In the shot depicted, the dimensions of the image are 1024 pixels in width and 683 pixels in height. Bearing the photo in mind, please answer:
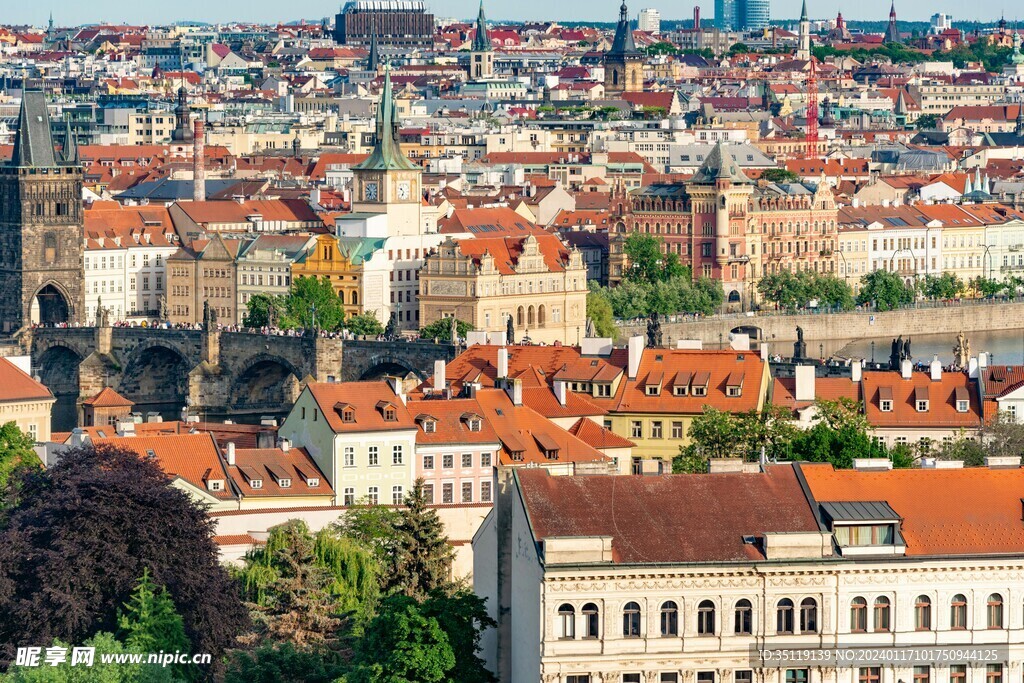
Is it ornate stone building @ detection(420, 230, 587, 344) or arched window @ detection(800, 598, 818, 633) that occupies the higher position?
ornate stone building @ detection(420, 230, 587, 344)

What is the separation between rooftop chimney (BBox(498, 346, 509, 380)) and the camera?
72500mm

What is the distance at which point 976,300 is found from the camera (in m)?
135

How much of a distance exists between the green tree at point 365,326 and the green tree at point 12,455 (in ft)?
151

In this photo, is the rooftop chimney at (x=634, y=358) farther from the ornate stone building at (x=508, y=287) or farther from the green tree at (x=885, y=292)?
the green tree at (x=885, y=292)

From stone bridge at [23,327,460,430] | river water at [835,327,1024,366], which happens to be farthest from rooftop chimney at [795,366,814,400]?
river water at [835,327,1024,366]

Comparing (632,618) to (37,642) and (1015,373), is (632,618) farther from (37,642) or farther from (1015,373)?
(1015,373)

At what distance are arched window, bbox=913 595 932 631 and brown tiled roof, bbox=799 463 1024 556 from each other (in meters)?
0.55

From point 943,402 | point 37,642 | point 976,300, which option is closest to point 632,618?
point 37,642

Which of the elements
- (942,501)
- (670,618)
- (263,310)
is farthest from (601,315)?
(670,618)

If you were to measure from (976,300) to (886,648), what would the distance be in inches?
3759

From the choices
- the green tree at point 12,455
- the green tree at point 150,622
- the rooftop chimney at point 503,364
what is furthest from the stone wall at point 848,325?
the green tree at point 150,622

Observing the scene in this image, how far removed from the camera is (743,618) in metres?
40.3

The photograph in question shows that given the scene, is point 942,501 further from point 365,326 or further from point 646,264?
point 646,264

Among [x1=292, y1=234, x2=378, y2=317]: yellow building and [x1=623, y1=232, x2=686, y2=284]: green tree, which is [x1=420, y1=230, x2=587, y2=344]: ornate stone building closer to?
[x1=292, y1=234, x2=378, y2=317]: yellow building
